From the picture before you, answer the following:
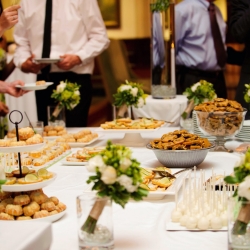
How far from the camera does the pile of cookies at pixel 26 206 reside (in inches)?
60.4

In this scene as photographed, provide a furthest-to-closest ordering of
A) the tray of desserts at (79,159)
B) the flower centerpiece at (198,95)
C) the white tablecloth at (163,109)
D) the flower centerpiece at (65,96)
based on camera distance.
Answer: the white tablecloth at (163,109), the flower centerpiece at (65,96), the flower centerpiece at (198,95), the tray of desserts at (79,159)

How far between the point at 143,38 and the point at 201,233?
19.3ft

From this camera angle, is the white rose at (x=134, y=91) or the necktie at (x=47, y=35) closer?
A: the white rose at (x=134, y=91)

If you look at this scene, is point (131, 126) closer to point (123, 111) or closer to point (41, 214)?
point (123, 111)

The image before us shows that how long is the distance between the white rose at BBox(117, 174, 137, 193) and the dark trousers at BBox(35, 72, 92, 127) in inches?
117

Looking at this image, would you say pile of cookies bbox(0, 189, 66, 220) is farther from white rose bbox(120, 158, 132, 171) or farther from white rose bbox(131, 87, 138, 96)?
white rose bbox(131, 87, 138, 96)

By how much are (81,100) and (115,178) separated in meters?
3.11

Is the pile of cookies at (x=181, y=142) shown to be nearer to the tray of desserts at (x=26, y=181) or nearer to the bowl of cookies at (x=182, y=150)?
the bowl of cookies at (x=182, y=150)

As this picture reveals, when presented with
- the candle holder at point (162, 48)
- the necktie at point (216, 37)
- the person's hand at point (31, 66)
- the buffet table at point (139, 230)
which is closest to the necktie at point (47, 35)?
the person's hand at point (31, 66)

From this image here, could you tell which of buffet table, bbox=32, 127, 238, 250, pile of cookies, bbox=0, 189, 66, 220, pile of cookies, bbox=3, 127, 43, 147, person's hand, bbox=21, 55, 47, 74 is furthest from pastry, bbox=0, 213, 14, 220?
person's hand, bbox=21, 55, 47, 74

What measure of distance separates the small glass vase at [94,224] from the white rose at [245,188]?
0.97 feet

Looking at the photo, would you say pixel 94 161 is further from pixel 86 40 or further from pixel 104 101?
pixel 104 101

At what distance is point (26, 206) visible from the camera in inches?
61.2

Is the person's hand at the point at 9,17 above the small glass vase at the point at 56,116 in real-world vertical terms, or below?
above
